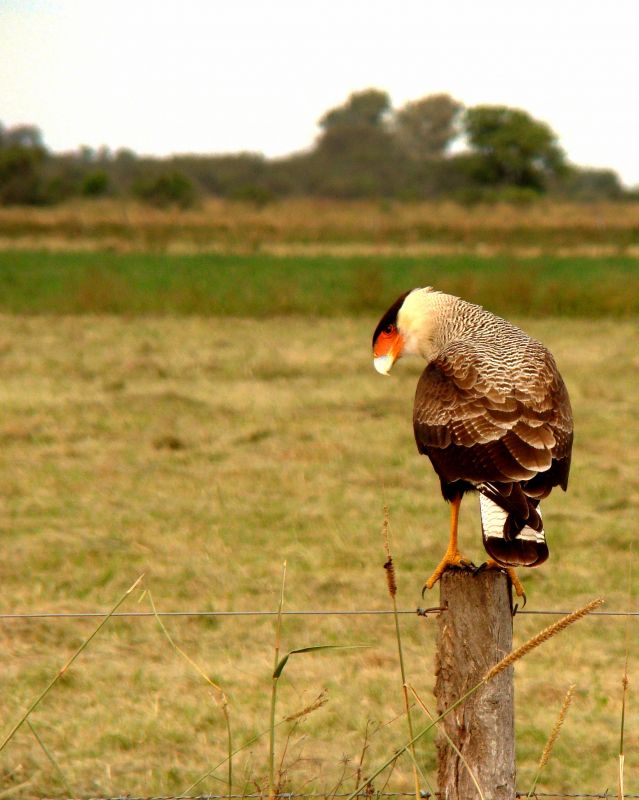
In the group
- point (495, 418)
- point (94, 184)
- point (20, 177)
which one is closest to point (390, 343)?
point (495, 418)

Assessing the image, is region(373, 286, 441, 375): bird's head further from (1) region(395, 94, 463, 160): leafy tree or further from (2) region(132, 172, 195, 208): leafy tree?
(1) region(395, 94, 463, 160): leafy tree

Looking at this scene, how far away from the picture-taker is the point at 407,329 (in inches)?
160

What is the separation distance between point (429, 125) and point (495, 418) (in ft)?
360

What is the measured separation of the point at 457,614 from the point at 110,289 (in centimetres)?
1572

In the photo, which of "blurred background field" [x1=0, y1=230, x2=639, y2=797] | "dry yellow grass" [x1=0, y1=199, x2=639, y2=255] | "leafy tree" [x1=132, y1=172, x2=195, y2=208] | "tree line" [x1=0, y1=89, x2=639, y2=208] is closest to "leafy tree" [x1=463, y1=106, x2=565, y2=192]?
"tree line" [x1=0, y1=89, x2=639, y2=208]

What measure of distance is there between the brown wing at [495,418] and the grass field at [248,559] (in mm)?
506

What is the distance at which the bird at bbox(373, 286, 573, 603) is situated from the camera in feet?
9.16

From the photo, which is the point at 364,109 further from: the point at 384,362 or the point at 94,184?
the point at 384,362

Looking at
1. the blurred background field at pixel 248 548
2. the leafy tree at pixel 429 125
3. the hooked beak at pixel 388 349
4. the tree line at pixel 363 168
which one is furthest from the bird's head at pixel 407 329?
the leafy tree at pixel 429 125

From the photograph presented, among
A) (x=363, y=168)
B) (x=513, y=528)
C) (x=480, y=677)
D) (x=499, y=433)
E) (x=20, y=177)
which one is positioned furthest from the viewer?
(x=363, y=168)

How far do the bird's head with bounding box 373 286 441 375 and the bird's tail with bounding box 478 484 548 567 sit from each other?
117 cm

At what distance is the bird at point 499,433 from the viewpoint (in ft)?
9.16

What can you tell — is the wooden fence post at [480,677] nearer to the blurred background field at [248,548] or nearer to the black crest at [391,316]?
the blurred background field at [248,548]

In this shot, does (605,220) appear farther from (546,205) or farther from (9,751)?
(9,751)
